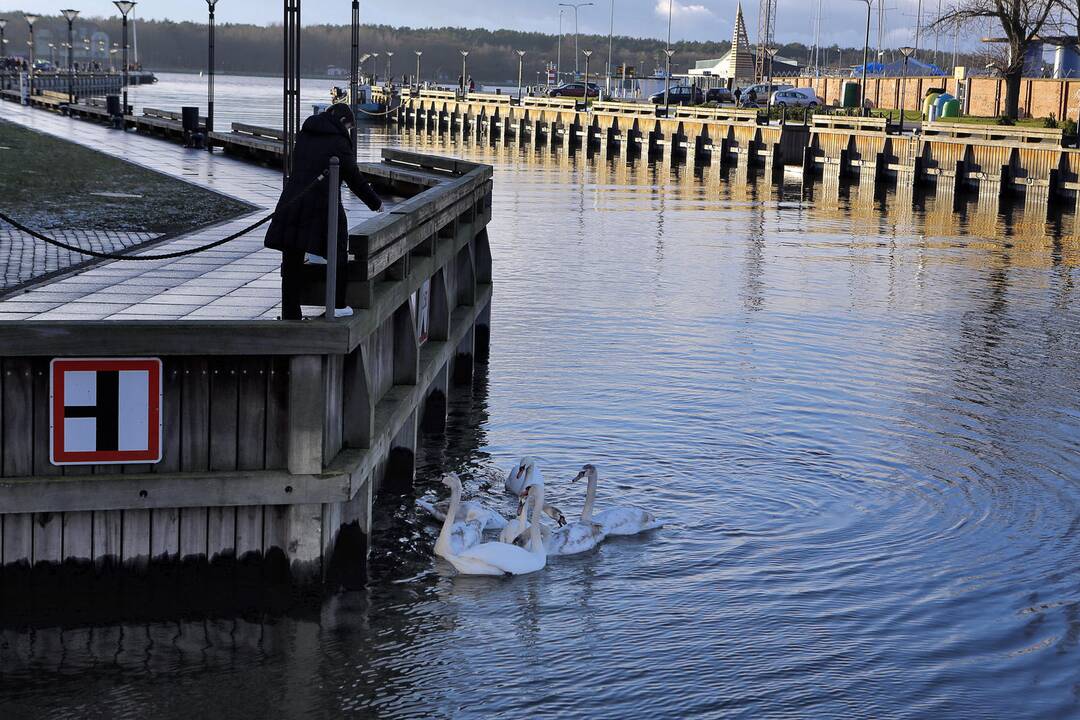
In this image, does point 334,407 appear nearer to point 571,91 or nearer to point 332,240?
point 332,240

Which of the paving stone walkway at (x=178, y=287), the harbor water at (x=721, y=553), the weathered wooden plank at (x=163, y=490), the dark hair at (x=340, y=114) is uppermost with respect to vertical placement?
the dark hair at (x=340, y=114)

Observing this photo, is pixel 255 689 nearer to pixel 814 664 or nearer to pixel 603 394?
pixel 814 664

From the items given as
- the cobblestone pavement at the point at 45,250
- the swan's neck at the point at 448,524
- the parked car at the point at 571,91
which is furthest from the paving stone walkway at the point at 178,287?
the parked car at the point at 571,91

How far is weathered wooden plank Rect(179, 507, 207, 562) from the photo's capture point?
30.5 ft

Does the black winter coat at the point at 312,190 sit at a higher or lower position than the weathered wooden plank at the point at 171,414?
higher

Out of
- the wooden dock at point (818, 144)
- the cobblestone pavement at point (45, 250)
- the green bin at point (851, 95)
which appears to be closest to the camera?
the cobblestone pavement at point (45, 250)

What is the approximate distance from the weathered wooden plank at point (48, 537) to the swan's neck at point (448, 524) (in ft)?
9.52

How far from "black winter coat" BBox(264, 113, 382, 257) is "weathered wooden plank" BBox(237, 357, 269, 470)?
947 mm

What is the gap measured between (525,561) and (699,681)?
216 centimetres

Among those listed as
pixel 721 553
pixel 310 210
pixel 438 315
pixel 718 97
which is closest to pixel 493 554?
pixel 721 553

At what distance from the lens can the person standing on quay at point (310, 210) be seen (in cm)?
966

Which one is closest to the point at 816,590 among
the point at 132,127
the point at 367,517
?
the point at 367,517

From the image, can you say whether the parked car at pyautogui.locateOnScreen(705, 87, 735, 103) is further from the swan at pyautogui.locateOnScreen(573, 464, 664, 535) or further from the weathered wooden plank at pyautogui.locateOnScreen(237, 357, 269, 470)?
the weathered wooden plank at pyautogui.locateOnScreen(237, 357, 269, 470)

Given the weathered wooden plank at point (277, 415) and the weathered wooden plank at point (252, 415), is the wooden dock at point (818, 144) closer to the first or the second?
the weathered wooden plank at point (277, 415)
